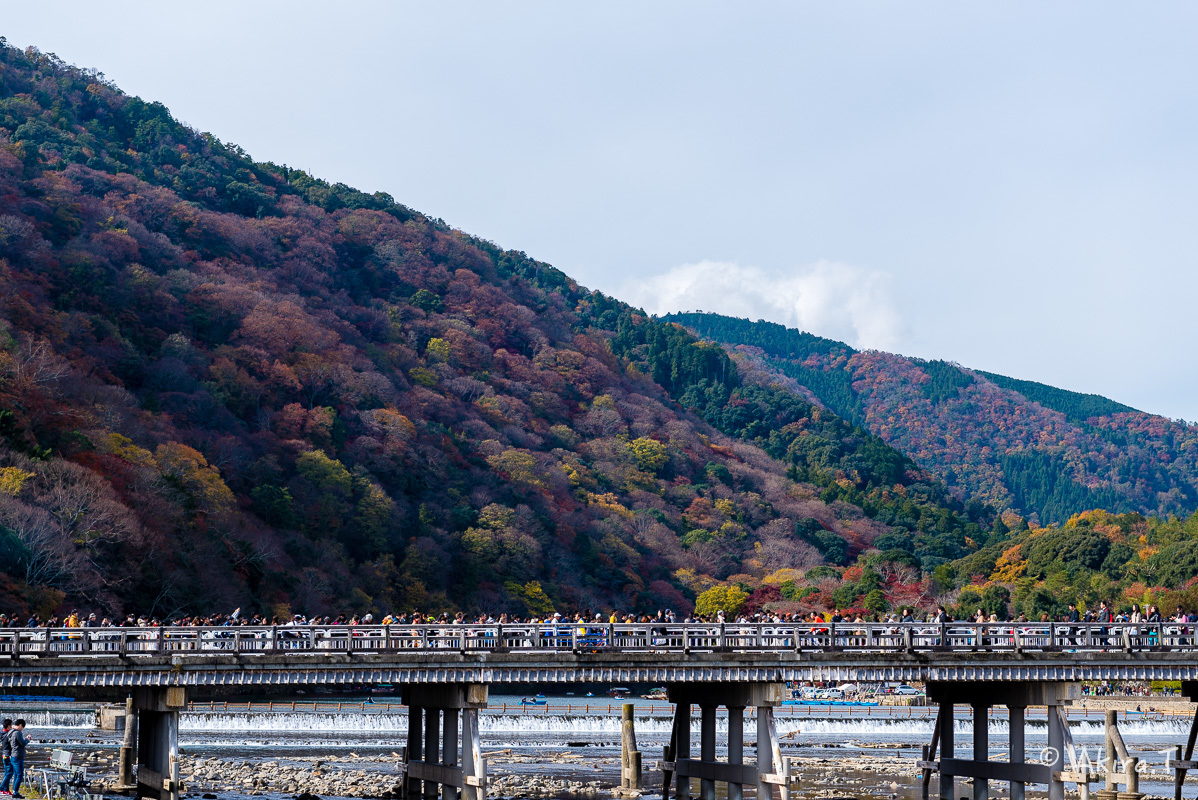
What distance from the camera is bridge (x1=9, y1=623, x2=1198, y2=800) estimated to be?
30266 mm

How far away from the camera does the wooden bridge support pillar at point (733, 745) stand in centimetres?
3159

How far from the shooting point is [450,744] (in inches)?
1264

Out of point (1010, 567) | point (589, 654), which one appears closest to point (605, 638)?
point (589, 654)

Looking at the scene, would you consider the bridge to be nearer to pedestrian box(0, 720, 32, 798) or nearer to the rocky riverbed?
pedestrian box(0, 720, 32, 798)

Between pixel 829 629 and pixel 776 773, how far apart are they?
412cm

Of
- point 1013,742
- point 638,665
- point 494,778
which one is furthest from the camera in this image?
point 494,778

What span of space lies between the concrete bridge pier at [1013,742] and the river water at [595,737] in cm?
1104

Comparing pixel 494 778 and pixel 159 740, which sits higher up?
pixel 159 740

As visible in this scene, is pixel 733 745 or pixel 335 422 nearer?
pixel 733 745

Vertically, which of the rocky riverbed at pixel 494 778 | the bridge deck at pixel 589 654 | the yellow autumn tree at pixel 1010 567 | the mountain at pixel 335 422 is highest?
the mountain at pixel 335 422

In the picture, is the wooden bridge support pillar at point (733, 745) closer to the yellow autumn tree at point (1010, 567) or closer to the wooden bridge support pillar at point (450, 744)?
the wooden bridge support pillar at point (450, 744)

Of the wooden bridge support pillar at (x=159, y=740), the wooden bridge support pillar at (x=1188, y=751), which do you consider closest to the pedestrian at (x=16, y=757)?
the wooden bridge support pillar at (x=159, y=740)

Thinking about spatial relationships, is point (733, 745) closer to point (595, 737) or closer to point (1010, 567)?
point (595, 737)

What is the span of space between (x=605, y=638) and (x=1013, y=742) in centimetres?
1054
